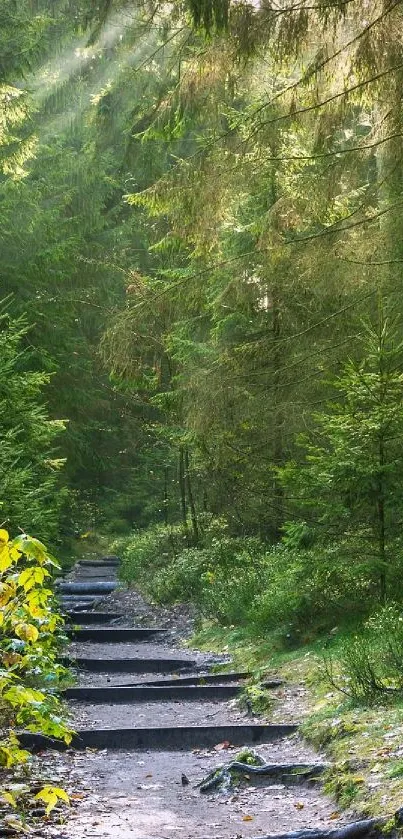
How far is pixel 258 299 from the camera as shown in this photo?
15.5m

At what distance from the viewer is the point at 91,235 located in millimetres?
28391

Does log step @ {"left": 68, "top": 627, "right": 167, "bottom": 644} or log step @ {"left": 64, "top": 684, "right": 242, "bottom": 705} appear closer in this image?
log step @ {"left": 64, "top": 684, "right": 242, "bottom": 705}

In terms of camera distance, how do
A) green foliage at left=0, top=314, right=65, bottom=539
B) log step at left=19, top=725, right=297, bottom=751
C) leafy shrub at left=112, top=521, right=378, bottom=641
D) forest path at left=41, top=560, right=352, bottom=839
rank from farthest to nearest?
green foliage at left=0, top=314, right=65, bottom=539 → leafy shrub at left=112, top=521, right=378, bottom=641 → log step at left=19, top=725, right=297, bottom=751 → forest path at left=41, top=560, right=352, bottom=839

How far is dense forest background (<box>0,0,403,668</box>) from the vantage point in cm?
899

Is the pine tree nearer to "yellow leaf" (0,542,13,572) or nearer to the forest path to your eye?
the forest path

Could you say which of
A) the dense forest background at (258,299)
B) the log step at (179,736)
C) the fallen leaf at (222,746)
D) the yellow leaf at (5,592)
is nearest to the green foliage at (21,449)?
the dense forest background at (258,299)

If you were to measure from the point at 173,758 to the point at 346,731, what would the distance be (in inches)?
61.2

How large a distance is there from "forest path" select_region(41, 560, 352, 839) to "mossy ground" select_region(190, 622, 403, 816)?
0.17 m

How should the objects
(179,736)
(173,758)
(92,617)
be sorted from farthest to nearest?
(92,617)
(179,736)
(173,758)

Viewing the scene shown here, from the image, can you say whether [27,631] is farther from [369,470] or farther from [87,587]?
[87,587]

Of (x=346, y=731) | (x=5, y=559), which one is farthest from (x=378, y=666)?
(x=5, y=559)

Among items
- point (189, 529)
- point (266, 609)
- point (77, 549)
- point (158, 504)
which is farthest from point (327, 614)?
point (158, 504)

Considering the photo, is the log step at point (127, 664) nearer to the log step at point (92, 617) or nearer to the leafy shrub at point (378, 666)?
the leafy shrub at point (378, 666)

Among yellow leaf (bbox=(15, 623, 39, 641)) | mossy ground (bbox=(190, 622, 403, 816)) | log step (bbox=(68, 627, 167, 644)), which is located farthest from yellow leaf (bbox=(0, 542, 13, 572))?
log step (bbox=(68, 627, 167, 644))
